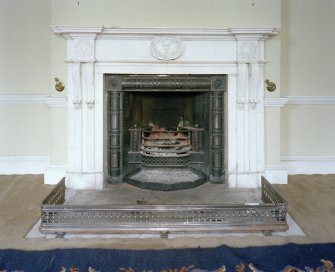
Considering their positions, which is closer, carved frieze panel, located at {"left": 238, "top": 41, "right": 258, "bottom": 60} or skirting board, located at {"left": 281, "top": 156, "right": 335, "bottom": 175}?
carved frieze panel, located at {"left": 238, "top": 41, "right": 258, "bottom": 60}

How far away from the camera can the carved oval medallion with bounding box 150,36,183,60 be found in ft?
9.09

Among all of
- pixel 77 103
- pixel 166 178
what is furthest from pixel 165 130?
pixel 77 103

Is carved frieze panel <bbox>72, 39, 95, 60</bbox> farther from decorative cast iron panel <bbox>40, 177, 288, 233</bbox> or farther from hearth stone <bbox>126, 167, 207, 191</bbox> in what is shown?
decorative cast iron panel <bbox>40, 177, 288, 233</bbox>

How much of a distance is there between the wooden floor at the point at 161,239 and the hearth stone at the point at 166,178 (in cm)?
84

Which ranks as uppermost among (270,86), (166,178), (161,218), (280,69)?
(280,69)

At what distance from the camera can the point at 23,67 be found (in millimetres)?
3273

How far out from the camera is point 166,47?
2.77 meters

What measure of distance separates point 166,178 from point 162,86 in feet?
3.08

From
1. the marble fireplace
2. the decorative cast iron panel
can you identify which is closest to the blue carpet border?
the decorative cast iron panel

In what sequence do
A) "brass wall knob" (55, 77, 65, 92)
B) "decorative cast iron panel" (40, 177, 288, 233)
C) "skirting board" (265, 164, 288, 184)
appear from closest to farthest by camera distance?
1. "decorative cast iron panel" (40, 177, 288, 233)
2. "brass wall knob" (55, 77, 65, 92)
3. "skirting board" (265, 164, 288, 184)

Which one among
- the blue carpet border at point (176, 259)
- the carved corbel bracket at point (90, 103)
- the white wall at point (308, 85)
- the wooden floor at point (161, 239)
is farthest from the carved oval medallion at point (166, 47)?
the blue carpet border at point (176, 259)

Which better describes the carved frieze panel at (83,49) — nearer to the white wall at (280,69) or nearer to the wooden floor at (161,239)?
the white wall at (280,69)

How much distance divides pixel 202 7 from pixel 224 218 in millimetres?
2008

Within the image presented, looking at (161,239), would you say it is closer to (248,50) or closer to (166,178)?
(166,178)
